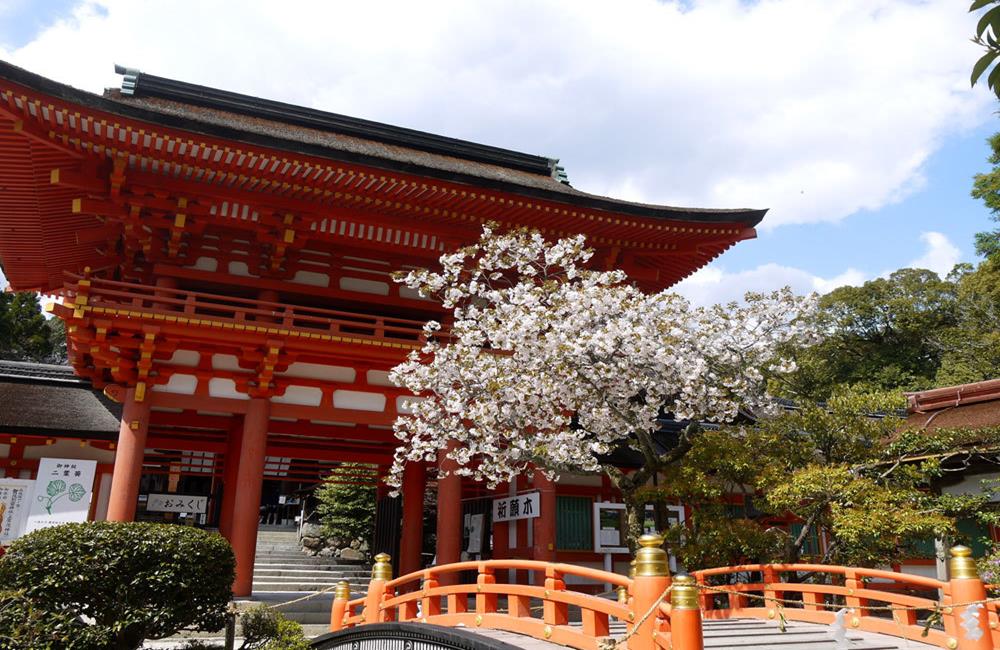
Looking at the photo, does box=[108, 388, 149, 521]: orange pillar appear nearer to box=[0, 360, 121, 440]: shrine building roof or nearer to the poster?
box=[0, 360, 121, 440]: shrine building roof

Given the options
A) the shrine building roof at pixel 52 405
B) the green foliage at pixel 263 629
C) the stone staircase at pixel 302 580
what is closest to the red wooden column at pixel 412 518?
the stone staircase at pixel 302 580

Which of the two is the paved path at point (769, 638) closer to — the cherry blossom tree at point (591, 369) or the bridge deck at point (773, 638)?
the bridge deck at point (773, 638)

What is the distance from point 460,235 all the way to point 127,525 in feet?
25.4

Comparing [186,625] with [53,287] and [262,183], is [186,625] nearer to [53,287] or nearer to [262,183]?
[262,183]

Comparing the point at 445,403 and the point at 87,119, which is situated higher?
the point at 87,119

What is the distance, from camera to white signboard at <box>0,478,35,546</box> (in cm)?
1206

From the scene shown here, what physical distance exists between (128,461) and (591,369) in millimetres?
7615

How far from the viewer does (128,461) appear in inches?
472

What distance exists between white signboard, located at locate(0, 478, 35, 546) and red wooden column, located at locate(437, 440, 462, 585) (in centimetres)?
681

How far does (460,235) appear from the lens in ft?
46.4

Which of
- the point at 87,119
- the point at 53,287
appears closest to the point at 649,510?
the point at 87,119

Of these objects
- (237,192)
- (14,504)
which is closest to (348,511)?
(14,504)

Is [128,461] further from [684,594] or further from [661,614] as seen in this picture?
[684,594]

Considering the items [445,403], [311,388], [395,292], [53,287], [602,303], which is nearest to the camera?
[602,303]
